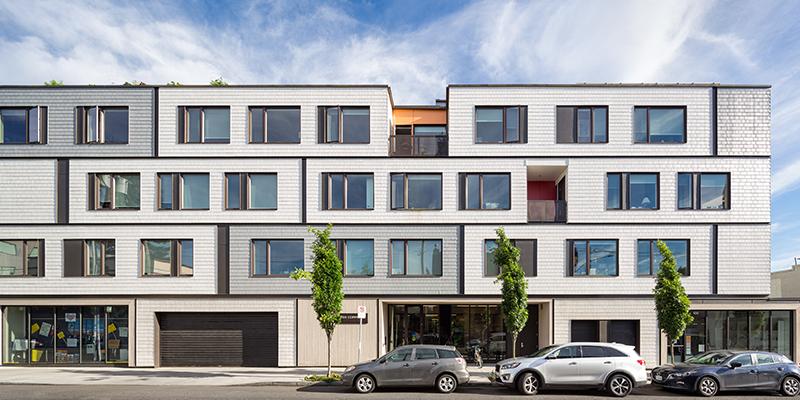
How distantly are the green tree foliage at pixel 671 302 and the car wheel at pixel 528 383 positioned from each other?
5770mm

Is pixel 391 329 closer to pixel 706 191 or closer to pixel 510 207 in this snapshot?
pixel 510 207

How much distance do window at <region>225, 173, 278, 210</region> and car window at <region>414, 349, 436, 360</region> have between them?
372 inches

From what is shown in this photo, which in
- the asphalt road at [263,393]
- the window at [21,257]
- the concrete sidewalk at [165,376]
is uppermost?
the window at [21,257]

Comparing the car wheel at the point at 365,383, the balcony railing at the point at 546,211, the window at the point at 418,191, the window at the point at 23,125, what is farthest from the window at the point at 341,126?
the window at the point at 23,125

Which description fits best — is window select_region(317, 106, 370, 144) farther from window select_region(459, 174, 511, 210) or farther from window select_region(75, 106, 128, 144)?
window select_region(75, 106, 128, 144)

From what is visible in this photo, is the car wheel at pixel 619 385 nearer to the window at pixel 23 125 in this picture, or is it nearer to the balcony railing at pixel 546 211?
the balcony railing at pixel 546 211

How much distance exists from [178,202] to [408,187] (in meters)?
9.77

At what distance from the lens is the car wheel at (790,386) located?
15.8 m

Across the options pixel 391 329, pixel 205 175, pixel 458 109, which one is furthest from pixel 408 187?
pixel 205 175

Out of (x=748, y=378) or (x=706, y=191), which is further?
(x=706, y=191)

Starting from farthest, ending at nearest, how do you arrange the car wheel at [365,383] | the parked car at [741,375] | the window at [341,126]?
the window at [341,126], the car wheel at [365,383], the parked car at [741,375]

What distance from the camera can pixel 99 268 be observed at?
22328 millimetres

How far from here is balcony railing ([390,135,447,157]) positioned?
74.5 ft

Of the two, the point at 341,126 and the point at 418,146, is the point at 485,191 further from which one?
the point at 341,126
